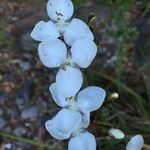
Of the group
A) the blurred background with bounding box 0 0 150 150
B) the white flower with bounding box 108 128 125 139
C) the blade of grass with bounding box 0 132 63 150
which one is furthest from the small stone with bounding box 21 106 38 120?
the white flower with bounding box 108 128 125 139

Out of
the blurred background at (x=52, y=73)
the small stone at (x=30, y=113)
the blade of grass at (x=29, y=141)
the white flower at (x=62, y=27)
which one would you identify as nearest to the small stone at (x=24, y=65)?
the blurred background at (x=52, y=73)

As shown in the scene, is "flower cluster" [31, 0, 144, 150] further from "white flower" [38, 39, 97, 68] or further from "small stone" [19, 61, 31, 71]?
"small stone" [19, 61, 31, 71]

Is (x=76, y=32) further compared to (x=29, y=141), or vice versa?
(x=29, y=141)

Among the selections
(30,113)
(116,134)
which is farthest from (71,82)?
(30,113)

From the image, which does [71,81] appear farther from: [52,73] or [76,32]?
[52,73]

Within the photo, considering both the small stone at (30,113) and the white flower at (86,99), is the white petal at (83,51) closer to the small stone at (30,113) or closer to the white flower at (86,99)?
the white flower at (86,99)

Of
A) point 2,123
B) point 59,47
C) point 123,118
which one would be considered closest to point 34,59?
point 2,123

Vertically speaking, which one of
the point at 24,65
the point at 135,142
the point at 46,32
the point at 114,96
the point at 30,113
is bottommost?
the point at 30,113
